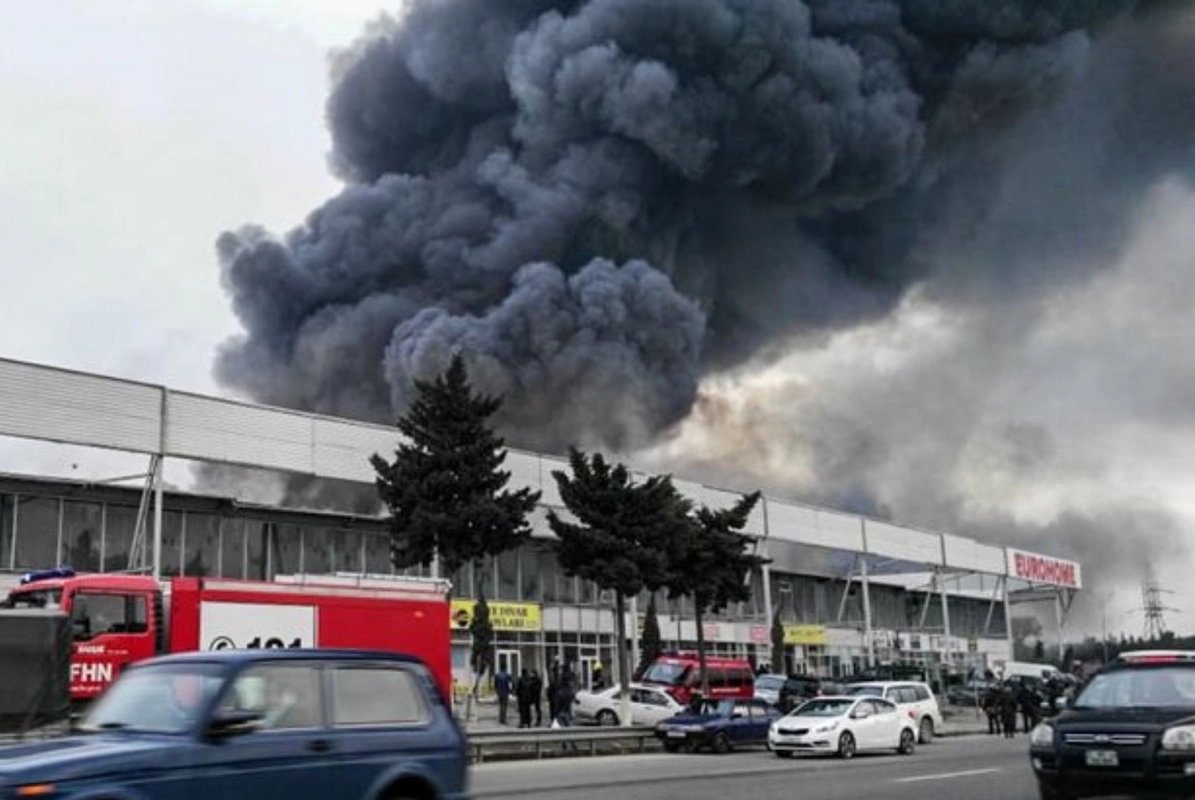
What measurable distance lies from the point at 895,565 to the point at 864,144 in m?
23.2

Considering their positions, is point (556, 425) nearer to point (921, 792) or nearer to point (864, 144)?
point (864, 144)

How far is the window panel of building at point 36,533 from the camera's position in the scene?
37.9 m

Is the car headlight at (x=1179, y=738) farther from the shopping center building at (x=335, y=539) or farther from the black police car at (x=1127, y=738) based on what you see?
the shopping center building at (x=335, y=539)

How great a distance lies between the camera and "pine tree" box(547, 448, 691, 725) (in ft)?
123

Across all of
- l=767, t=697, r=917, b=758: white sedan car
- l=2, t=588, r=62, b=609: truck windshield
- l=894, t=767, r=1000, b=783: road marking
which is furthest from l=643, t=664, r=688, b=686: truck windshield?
l=2, t=588, r=62, b=609: truck windshield

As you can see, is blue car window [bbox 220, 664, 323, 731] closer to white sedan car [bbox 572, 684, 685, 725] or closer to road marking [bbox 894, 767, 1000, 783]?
road marking [bbox 894, 767, 1000, 783]

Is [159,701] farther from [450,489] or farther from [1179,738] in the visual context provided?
[450,489]

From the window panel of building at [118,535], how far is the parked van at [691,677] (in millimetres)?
16402

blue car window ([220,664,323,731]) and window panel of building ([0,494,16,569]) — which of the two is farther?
window panel of building ([0,494,16,569])

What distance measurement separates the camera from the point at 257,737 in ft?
26.9

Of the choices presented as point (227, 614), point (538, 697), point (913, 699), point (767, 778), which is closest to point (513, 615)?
point (538, 697)

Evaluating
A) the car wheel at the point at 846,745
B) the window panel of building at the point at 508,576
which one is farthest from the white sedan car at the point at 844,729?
the window panel of building at the point at 508,576

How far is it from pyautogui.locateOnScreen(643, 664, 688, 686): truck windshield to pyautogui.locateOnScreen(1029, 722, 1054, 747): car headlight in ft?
84.5

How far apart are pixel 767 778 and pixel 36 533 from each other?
2715cm
